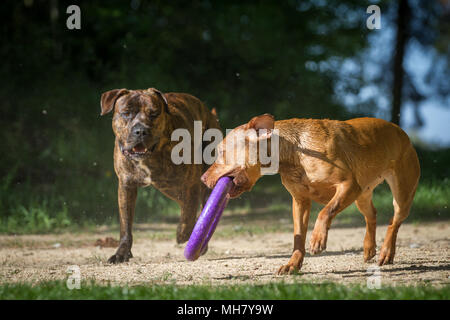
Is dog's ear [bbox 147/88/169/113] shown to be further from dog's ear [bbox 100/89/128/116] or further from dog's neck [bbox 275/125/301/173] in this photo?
dog's neck [bbox 275/125/301/173]

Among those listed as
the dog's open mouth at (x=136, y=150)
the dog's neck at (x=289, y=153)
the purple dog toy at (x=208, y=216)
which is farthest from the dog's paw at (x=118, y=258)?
the dog's neck at (x=289, y=153)

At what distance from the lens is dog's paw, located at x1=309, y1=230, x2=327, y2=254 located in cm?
458

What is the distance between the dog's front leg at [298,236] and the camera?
5309 millimetres

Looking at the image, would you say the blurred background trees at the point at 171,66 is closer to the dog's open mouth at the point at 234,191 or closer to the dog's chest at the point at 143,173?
the dog's chest at the point at 143,173

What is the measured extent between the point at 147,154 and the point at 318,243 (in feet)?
8.44

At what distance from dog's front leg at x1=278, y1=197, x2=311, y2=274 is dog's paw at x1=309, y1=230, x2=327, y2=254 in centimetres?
72

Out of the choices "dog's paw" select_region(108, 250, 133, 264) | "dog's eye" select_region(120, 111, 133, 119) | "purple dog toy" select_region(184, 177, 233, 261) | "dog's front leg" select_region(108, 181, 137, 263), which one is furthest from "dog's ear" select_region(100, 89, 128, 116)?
"purple dog toy" select_region(184, 177, 233, 261)

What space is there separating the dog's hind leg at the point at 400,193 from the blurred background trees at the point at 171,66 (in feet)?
20.0

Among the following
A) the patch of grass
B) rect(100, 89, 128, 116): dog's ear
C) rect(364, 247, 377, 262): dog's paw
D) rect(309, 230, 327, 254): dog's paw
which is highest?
rect(100, 89, 128, 116): dog's ear

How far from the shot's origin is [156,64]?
1409 centimetres

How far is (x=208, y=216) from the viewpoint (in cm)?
524

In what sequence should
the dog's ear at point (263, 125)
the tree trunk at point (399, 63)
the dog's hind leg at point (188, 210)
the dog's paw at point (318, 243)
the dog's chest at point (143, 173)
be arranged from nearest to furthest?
the dog's paw at point (318, 243), the dog's ear at point (263, 125), the dog's chest at point (143, 173), the dog's hind leg at point (188, 210), the tree trunk at point (399, 63)
